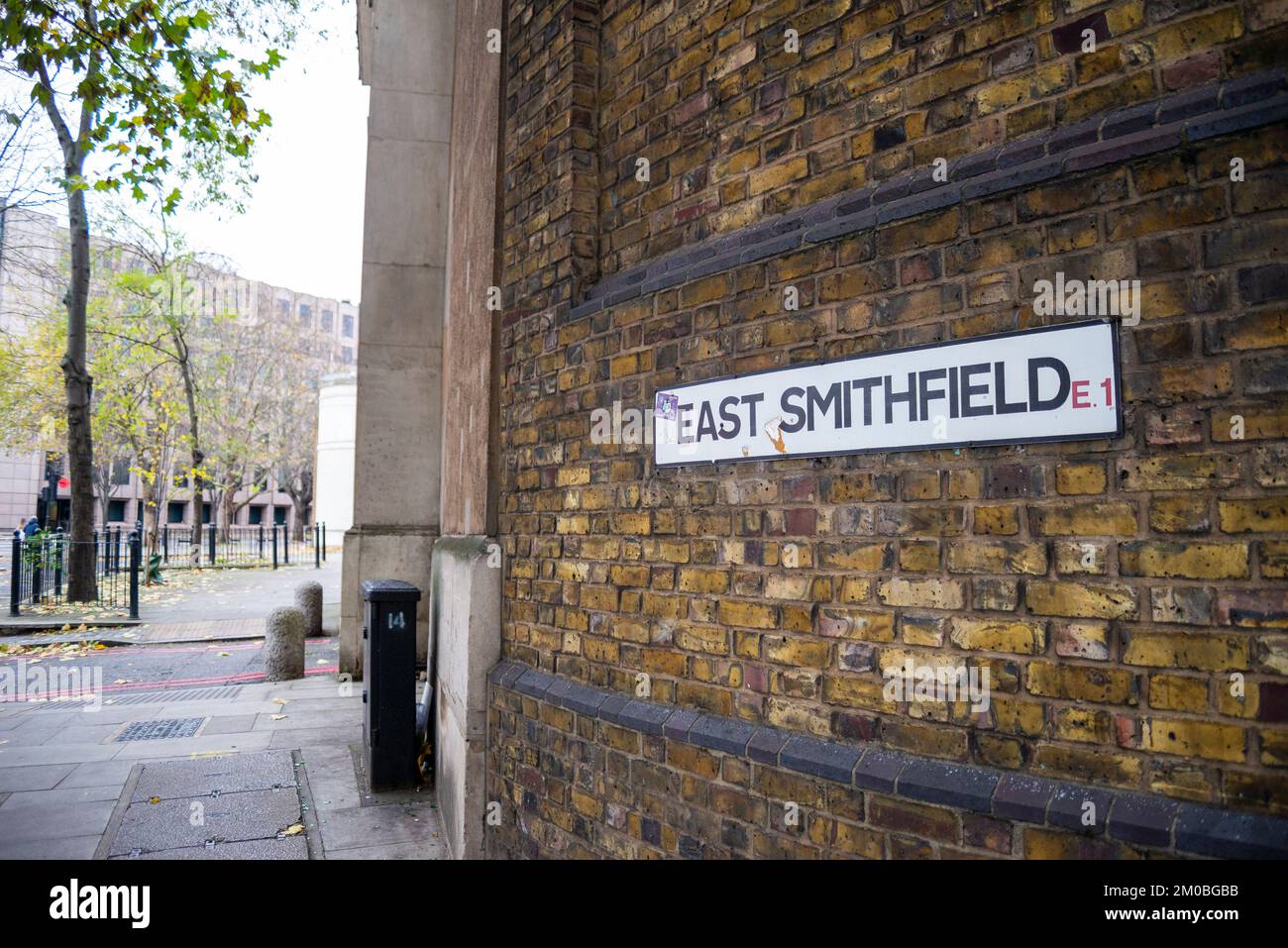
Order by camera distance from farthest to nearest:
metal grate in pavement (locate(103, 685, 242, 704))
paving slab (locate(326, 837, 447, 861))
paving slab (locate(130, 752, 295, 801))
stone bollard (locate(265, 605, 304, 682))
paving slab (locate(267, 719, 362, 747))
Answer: stone bollard (locate(265, 605, 304, 682)) → metal grate in pavement (locate(103, 685, 242, 704)) → paving slab (locate(267, 719, 362, 747)) → paving slab (locate(130, 752, 295, 801)) → paving slab (locate(326, 837, 447, 861))

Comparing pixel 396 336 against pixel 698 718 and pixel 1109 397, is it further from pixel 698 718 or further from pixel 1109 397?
pixel 1109 397

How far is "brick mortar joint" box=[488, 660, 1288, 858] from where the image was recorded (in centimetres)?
161

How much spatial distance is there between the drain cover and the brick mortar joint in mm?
5063

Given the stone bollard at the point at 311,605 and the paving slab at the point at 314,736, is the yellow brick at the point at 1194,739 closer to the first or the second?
the paving slab at the point at 314,736

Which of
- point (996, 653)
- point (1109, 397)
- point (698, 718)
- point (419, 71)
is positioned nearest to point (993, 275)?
point (1109, 397)

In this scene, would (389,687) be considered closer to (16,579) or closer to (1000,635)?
(1000,635)

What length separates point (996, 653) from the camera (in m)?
1.96

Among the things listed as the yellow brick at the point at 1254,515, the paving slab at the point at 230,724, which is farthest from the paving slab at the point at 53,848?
the yellow brick at the point at 1254,515

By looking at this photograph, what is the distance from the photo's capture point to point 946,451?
209cm

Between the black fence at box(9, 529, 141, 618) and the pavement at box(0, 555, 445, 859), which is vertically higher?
the black fence at box(9, 529, 141, 618)

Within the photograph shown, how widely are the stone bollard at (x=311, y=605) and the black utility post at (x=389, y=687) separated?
6913mm

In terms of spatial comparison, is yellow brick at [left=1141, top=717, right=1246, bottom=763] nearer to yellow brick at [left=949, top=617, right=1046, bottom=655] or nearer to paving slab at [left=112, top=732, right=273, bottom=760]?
yellow brick at [left=949, top=617, right=1046, bottom=655]

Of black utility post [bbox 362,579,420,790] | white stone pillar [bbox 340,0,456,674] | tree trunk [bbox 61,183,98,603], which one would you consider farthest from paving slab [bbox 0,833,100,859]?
tree trunk [bbox 61,183,98,603]

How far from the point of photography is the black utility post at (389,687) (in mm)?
5293
